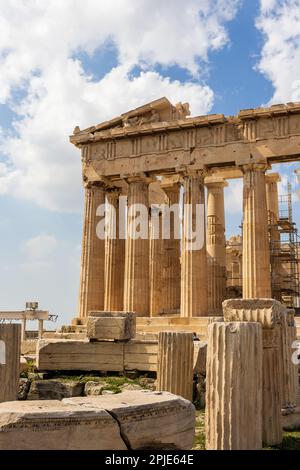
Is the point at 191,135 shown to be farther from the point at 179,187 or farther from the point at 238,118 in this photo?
the point at 179,187

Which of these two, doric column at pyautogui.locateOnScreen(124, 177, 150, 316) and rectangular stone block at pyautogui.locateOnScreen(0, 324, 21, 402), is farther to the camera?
doric column at pyautogui.locateOnScreen(124, 177, 150, 316)

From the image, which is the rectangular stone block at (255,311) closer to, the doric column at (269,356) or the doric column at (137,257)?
the doric column at (269,356)

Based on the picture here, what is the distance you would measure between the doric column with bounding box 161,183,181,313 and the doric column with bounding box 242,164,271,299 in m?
6.18

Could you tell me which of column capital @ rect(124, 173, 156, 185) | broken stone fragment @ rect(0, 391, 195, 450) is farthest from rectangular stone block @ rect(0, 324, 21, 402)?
column capital @ rect(124, 173, 156, 185)

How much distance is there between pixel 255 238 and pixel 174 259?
6876 millimetres

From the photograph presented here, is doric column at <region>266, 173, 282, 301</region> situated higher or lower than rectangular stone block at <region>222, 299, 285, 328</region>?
higher

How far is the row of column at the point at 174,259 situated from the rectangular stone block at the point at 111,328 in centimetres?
816

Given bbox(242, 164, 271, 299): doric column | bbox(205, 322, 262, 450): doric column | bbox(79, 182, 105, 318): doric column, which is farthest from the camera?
bbox(79, 182, 105, 318): doric column

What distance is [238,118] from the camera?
23672 mm

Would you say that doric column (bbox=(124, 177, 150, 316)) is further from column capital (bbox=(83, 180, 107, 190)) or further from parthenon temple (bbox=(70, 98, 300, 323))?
column capital (bbox=(83, 180, 107, 190))

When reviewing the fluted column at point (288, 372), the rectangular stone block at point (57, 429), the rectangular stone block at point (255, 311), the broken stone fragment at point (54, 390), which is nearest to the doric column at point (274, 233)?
the fluted column at point (288, 372)

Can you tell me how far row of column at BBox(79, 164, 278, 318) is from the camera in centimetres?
2303

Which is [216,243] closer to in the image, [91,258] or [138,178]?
[138,178]
